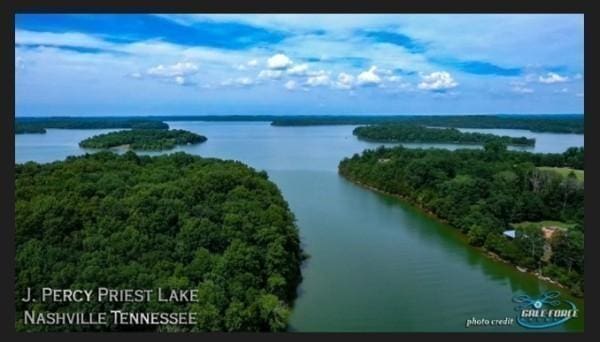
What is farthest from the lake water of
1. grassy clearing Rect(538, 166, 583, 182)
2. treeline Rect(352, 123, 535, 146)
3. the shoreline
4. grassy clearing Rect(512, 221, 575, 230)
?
treeline Rect(352, 123, 535, 146)

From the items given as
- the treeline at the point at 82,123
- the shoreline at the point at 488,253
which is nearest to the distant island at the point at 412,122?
the treeline at the point at 82,123

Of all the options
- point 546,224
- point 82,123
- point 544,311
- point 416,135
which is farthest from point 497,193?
point 82,123

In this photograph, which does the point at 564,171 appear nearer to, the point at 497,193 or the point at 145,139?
the point at 497,193

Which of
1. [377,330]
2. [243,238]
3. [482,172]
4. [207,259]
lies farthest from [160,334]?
[482,172]

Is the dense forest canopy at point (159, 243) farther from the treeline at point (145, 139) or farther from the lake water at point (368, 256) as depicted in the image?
the treeline at point (145, 139)

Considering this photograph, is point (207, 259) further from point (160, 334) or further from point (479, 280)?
point (479, 280)

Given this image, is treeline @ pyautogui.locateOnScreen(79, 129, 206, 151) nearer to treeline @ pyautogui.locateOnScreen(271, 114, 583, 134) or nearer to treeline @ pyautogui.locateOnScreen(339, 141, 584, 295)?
treeline @ pyautogui.locateOnScreen(271, 114, 583, 134)
